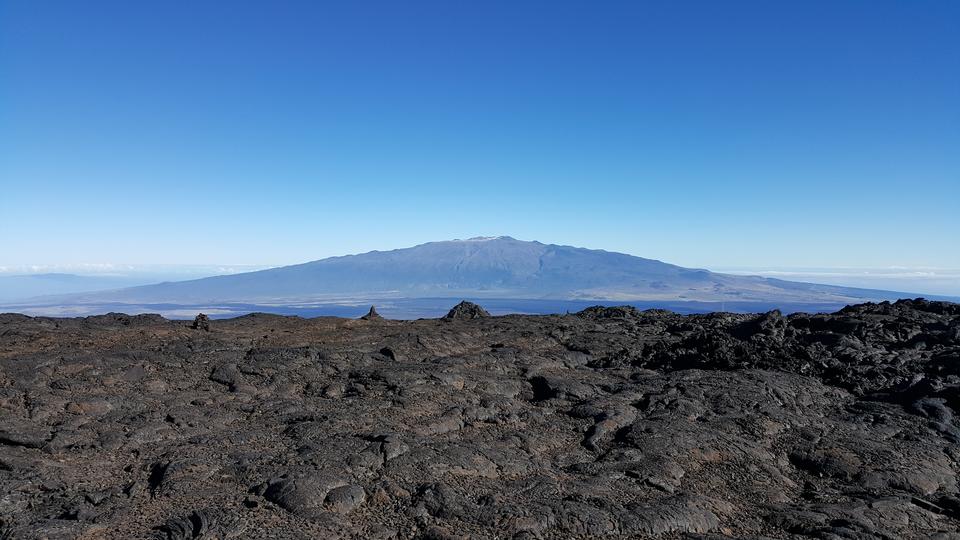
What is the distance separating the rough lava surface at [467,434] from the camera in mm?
8617

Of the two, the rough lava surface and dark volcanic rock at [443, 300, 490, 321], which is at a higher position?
dark volcanic rock at [443, 300, 490, 321]

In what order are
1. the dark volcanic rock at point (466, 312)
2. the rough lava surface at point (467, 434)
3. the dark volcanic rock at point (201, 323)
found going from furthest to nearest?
the dark volcanic rock at point (466, 312), the dark volcanic rock at point (201, 323), the rough lava surface at point (467, 434)

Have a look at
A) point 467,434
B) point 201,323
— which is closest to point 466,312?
point 201,323

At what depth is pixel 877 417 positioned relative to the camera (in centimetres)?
1408

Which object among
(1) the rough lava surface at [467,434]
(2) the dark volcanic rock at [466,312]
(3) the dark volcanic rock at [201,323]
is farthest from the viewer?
(2) the dark volcanic rock at [466,312]

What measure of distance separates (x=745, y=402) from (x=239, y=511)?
1170cm

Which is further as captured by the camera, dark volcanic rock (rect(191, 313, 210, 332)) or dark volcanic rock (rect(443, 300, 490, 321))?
dark volcanic rock (rect(443, 300, 490, 321))

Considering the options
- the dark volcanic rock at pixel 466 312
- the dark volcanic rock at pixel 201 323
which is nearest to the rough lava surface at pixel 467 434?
the dark volcanic rock at pixel 201 323

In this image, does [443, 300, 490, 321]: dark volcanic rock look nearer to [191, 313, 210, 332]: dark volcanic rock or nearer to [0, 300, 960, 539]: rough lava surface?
[0, 300, 960, 539]: rough lava surface

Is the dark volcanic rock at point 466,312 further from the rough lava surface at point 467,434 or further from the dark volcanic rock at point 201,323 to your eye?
the dark volcanic rock at point 201,323

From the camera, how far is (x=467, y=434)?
12195 mm

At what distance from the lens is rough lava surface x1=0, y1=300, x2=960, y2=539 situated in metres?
8.62

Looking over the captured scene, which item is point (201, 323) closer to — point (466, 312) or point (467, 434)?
point (466, 312)

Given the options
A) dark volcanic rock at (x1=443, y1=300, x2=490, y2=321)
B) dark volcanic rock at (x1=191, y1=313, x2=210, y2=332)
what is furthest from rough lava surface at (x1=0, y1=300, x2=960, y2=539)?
dark volcanic rock at (x1=443, y1=300, x2=490, y2=321)
